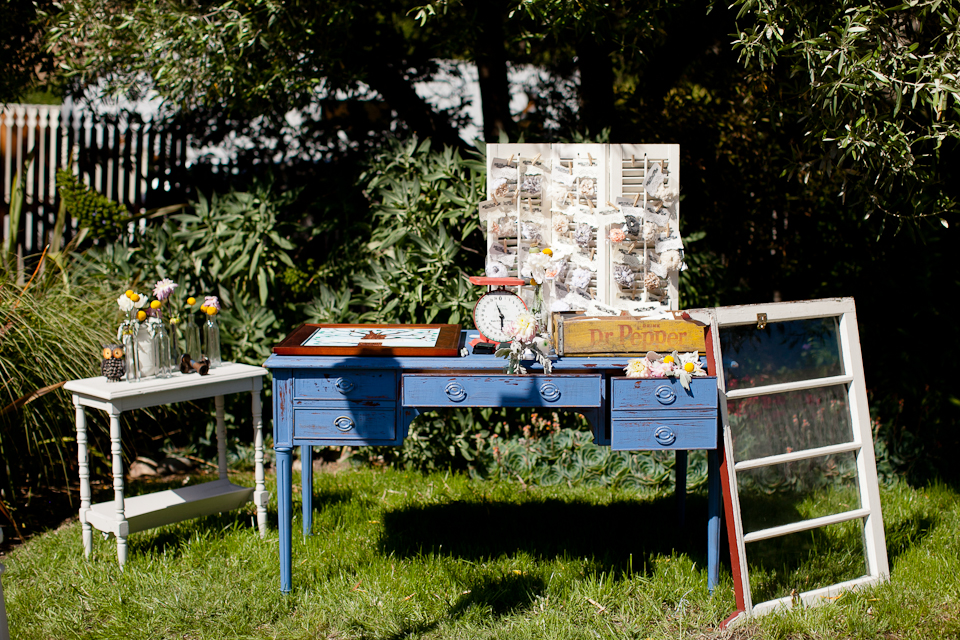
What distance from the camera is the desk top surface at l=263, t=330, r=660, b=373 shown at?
269 cm

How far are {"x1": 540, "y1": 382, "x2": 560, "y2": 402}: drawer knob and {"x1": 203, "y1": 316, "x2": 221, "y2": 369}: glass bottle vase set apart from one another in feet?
5.37

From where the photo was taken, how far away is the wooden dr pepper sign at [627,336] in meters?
2.75

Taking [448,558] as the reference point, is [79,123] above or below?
above

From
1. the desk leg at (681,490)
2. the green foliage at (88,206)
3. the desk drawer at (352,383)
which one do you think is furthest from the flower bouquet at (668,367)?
the green foliage at (88,206)

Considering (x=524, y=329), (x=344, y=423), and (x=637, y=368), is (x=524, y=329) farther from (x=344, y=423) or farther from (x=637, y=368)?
(x=344, y=423)

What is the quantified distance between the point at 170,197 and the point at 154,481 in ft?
6.58

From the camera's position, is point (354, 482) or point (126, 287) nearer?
point (354, 482)

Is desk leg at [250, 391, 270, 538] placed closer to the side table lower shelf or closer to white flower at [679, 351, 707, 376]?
the side table lower shelf

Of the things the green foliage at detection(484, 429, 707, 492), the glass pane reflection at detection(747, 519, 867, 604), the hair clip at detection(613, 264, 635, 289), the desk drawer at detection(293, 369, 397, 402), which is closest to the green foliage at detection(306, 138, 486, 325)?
the green foliage at detection(484, 429, 707, 492)

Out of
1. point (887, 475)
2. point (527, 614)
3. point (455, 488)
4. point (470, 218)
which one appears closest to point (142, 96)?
point (470, 218)

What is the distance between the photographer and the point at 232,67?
13.2 feet

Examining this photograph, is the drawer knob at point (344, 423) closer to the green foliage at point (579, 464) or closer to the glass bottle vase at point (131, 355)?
the glass bottle vase at point (131, 355)

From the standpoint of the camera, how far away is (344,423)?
2.73m

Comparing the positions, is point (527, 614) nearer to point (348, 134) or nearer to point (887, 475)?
point (887, 475)
